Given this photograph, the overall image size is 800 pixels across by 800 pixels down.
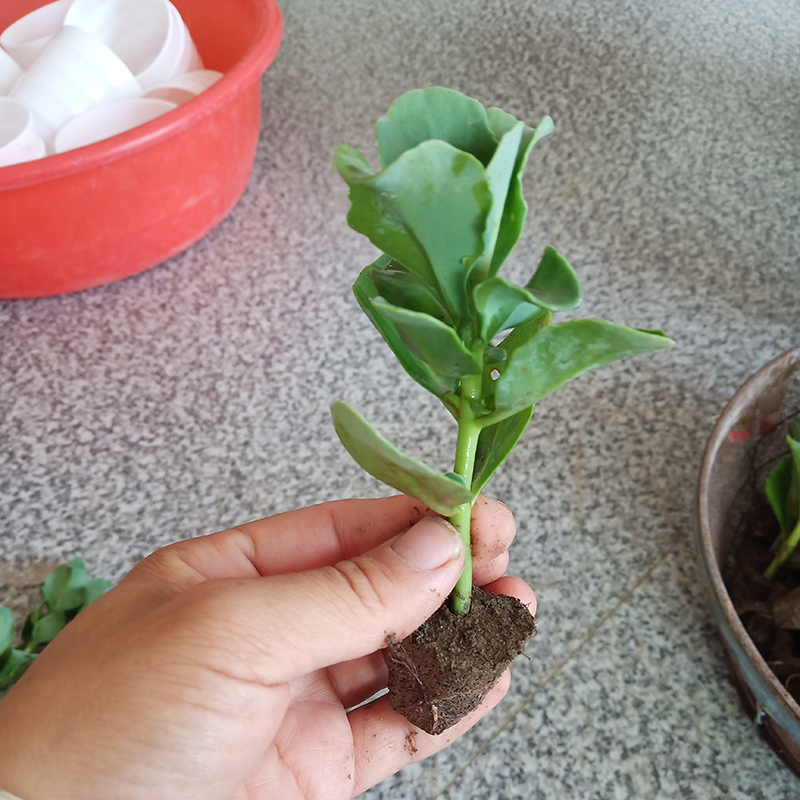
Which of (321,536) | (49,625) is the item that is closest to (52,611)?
(49,625)

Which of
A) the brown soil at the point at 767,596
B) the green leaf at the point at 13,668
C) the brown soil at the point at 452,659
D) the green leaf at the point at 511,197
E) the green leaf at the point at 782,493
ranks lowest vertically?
the brown soil at the point at 767,596

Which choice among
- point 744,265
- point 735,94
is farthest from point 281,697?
point 735,94

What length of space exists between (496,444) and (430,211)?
0.17 meters

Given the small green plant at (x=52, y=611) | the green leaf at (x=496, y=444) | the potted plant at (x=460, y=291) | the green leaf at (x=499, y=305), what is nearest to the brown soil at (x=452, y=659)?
the potted plant at (x=460, y=291)

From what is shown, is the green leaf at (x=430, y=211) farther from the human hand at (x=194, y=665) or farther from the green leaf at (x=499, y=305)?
the human hand at (x=194, y=665)

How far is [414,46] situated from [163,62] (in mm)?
488

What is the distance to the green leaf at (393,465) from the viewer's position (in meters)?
0.34

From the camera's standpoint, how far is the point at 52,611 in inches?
25.9

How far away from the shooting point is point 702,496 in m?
0.60

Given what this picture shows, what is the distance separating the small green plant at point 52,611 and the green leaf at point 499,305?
470 millimetres

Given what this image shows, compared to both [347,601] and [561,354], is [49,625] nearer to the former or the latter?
[347,601]

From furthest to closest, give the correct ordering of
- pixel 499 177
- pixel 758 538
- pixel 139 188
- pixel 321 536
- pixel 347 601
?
pixel 139 188
pixel 758 538
pixel 321 536
pixel 347 601
pixel 499 177

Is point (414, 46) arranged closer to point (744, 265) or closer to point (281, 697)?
point (744, 265)

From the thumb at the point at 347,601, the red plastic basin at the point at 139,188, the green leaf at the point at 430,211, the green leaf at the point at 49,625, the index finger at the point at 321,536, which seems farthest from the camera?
the red plastic basin at the point at 139,188
